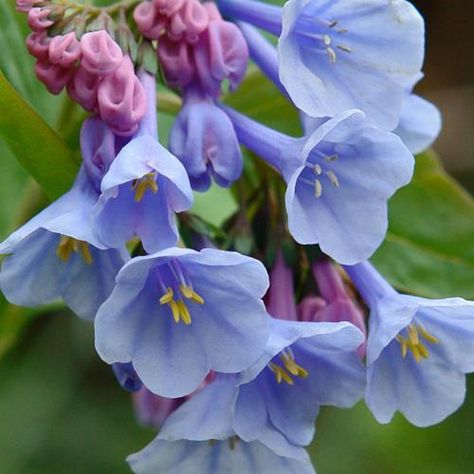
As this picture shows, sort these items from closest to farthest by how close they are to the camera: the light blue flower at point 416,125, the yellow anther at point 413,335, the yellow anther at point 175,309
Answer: the yellow anther at point 175,309, the yellow anther at point 413,335, the light blue flower at point 416,125

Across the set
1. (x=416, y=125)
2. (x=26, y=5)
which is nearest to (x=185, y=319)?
(x=26, y=5)

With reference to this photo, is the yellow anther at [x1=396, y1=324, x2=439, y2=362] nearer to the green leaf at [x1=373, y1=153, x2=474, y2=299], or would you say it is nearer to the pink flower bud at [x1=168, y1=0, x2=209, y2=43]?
the green leaf at [x1=373, y1=153, x2=474, y2=299]

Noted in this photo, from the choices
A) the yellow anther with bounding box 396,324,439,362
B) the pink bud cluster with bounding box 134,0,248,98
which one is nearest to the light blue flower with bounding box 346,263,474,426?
the yellow anther with bounding box 396,324,439,362

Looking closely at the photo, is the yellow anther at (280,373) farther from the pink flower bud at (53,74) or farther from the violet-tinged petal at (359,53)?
the pink flower bud at (53,74)

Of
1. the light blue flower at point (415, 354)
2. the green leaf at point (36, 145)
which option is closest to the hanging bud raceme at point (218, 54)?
the green leaf at point (36, 145)

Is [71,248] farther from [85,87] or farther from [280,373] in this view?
[280,373]
